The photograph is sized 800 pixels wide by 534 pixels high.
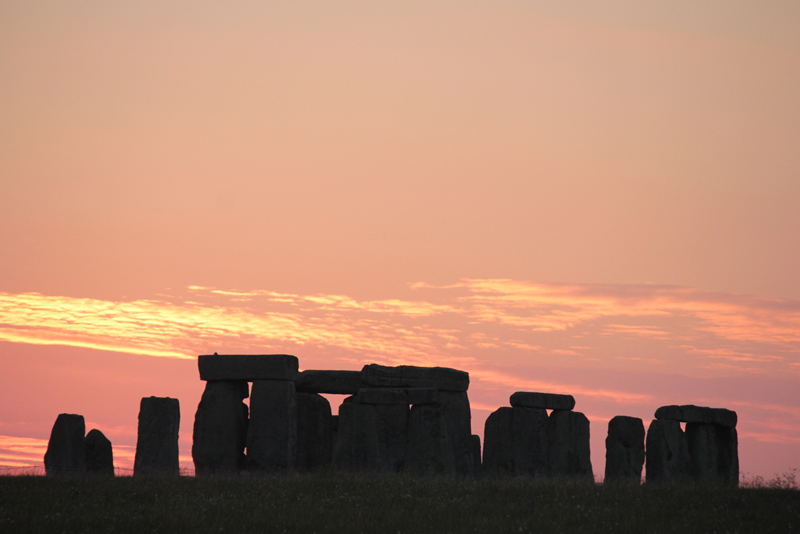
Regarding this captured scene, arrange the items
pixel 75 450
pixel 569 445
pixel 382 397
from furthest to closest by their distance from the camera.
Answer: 1. pixel 569 445
2. pixel 382 397
3. pixel 75 450

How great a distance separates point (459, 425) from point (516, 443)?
1.84 meters

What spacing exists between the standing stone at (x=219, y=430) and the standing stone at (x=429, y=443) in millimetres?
4487

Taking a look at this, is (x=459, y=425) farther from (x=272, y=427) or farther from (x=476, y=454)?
(x=272, y=427)

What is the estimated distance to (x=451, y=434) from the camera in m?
25.3

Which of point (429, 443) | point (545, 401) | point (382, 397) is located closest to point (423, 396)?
point (382, 397)

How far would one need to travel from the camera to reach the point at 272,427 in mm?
23656

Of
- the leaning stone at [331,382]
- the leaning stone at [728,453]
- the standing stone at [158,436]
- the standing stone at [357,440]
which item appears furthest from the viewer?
the leaning stone at [331,382]

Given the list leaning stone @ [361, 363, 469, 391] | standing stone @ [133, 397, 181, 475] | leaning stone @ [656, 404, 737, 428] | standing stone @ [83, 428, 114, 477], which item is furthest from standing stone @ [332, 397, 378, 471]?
Result: leaning stone @ [656, 404, 737, 428]

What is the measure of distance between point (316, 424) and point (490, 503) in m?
8.16

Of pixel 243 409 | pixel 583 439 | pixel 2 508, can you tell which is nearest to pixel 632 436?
pixel 583 439

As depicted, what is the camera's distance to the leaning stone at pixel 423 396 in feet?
77.3

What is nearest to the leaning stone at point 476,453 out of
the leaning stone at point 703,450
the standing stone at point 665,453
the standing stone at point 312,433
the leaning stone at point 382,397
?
the leaning stone at point 382,397

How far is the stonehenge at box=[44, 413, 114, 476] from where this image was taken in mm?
22094

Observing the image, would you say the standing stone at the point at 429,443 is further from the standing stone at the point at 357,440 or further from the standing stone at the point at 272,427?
the standing stone at the point at 272,427
